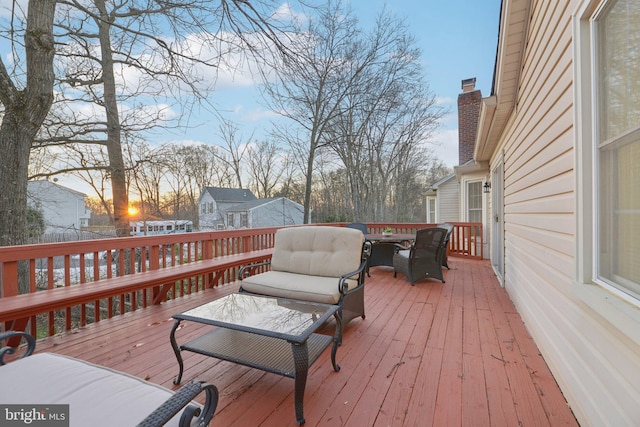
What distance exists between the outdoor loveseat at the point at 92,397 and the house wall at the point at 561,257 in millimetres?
1695

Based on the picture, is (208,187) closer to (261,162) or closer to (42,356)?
(261,162)

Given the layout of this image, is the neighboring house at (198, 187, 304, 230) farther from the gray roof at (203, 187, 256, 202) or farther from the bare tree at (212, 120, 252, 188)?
the bare tree at (212, 120, 252, 188)

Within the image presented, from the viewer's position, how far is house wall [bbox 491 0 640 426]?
4.44 feet

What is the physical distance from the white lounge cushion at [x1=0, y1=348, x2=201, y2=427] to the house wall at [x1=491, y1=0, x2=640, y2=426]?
1944mm

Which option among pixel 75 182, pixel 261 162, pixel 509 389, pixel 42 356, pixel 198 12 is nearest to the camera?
pixel 42 356

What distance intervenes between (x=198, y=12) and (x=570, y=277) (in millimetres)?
4546

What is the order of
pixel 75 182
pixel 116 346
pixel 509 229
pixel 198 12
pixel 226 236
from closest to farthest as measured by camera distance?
pixel 116 346
pixel 198 12
pixel 509 229
pixel 226 236
pixel 75 182

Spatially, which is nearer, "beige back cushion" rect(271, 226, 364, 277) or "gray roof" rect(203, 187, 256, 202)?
"beige back cushion" rect(271, 226, 364, 277)

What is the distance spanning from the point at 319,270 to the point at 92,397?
2424mm

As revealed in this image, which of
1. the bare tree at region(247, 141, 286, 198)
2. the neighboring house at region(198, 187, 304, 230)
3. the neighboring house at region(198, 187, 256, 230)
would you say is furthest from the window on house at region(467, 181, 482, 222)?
the neighboring house at region(198, 187, 256, 230)

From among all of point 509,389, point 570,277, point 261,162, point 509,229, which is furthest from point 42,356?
point 261,162

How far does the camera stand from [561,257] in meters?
2.08

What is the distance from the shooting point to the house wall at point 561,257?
135 centimetres

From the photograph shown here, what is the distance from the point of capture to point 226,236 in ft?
16.4
